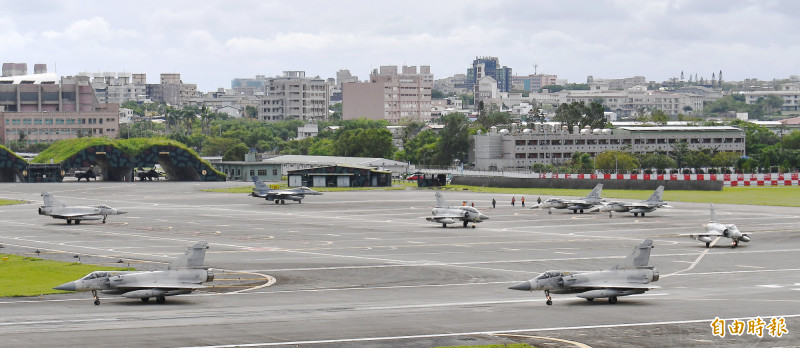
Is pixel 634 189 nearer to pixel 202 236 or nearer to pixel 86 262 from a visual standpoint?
pixel 202 236

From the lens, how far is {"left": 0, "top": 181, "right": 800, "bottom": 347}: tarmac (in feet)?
133

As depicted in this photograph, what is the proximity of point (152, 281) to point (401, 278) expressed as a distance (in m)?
16.3

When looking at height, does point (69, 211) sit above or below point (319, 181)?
below

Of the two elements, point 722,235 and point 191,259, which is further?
point 722,235

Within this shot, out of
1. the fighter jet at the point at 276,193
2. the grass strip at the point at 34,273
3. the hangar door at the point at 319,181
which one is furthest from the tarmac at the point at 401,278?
the hangar door at the point at 319,181

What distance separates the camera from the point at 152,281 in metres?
48.5

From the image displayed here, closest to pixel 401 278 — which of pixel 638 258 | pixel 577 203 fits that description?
pixel 638 258

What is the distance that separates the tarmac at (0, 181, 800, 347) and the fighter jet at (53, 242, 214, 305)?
79 cm

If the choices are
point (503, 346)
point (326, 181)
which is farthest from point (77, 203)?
point (503, 346)

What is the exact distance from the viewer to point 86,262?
66938 millimetres

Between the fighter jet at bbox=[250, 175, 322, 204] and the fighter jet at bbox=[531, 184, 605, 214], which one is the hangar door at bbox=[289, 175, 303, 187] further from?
the fighter jet at bbox=[531, 184, 605, 214]

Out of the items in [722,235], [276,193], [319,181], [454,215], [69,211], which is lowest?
[722,235]

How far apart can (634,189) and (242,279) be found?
97178 mm

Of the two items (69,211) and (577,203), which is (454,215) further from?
(69,211)
